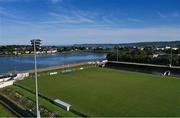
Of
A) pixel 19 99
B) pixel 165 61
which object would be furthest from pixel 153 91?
pixel 165 61

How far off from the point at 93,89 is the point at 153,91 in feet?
16.9

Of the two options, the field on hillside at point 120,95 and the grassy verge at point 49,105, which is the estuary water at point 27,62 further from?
the grassy verge at point 49,105

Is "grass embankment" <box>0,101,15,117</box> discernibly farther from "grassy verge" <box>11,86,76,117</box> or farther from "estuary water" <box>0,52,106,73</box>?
"estuary water" <box>0,52,106,73</box>

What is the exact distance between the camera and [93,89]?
2059 cm

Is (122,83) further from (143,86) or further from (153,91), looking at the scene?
(153,91)

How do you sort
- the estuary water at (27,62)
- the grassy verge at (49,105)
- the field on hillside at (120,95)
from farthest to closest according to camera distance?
the estuary water at (27,62) → the field on hillside at (120,95) → the grassy verge at (49,105)

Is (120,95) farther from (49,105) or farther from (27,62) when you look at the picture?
(27,62)

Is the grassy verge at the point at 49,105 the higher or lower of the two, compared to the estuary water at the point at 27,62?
higher

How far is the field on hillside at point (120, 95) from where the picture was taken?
46.4 ft

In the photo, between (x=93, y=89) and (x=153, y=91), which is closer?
(x=153, y=91)

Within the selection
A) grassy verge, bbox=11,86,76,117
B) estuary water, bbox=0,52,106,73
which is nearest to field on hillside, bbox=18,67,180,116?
grassy verge, bbox=11,86,76,117

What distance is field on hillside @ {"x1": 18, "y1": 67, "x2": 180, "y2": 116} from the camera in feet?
46.4

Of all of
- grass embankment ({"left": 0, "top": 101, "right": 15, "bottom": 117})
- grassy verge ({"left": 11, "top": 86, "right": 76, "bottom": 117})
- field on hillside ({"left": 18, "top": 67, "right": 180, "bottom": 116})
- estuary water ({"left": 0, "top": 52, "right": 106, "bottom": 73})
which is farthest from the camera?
estuary water ({"left": 0, "top": 52, "right": 106, "bottom": 73})

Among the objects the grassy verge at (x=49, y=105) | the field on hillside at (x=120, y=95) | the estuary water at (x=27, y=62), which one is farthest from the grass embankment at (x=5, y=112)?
the estuary water at (x=27, y=62)
